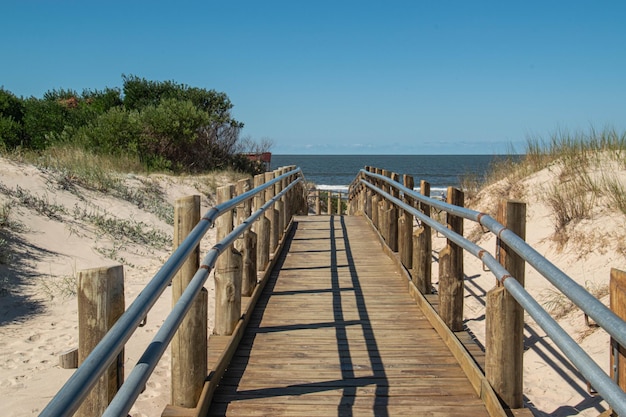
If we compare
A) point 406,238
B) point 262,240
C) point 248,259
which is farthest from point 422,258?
point 262,240

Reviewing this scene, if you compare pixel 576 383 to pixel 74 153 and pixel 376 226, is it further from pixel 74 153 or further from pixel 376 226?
pixel 74 153

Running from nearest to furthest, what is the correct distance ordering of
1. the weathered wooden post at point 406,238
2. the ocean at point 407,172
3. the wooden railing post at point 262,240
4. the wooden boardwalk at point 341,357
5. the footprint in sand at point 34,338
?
the wooden boardwalk at point 341,357 → the footprint in sand at point 34,338 → the weathered wooden post at point 406,238 → the wooden railing post at point 262,240 → the ocean at point 407,172

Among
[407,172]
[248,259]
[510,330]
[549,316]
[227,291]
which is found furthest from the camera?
[407,172]

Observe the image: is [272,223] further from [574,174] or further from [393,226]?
[574,174]

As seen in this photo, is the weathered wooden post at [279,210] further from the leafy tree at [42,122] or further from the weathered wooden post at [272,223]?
the leafy tree at [42,122]

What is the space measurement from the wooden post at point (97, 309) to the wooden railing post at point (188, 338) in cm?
109

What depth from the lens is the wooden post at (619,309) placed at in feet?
7.66

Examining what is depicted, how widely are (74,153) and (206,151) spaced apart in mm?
7017

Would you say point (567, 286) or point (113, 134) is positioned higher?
point (113, 134)

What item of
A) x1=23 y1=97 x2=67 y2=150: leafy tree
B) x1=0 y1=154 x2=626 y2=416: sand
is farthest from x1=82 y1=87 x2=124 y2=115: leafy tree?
x1=0 y1=154 x2=626 y2=416: sand

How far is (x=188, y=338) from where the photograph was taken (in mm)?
3506

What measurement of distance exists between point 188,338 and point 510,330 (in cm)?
187

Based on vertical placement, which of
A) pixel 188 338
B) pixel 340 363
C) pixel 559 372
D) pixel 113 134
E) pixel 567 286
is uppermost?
pixel 113 134

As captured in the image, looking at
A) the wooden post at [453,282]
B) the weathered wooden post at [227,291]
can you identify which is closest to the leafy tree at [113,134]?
the weathered wooden post at [227,291]
